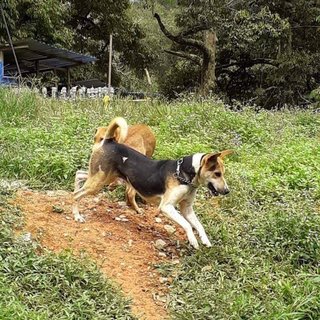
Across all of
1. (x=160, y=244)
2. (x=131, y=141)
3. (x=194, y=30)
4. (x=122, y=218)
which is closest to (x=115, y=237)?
(x=160, y=244)

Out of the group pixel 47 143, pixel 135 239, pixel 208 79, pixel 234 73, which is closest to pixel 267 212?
pixel 135 239

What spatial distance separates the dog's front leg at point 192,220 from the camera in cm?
502

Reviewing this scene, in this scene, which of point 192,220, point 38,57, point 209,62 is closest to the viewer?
point 192,220

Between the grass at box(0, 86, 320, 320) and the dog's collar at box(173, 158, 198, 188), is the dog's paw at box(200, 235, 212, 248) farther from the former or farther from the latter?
the dog's collar at box(173, 158, 198, 188)

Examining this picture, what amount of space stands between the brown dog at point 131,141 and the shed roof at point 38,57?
11.4 meters

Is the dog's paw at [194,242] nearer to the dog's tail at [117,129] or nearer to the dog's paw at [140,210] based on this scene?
the dog's paw at [140,210]

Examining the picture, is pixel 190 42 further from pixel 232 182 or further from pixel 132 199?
pixel 132 199

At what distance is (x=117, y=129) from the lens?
18.5 feet

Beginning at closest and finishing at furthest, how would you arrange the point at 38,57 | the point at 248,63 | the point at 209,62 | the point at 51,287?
the point at 51,287 → the point at 38,57 → the point at 209,62 → the point at 248,63

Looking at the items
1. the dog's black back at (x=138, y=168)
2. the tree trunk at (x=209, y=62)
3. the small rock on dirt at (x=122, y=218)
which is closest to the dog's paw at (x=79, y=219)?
the small rock on dirt at (x=122, y=218)

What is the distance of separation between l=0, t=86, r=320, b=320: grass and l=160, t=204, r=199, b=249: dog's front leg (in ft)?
0.42

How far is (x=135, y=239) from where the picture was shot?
520cm

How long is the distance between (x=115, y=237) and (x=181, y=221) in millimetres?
653

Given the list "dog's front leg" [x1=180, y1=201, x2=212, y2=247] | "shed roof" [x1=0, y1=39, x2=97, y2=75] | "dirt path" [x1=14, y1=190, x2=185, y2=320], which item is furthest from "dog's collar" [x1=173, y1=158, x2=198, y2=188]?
"shed roof" [x1=0, y1=39, x2=97, y2=75]
